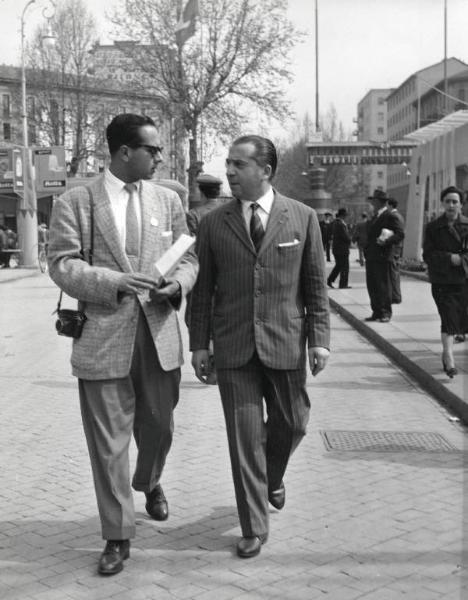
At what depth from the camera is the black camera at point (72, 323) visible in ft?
12.4

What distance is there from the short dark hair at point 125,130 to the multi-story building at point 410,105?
9407 cm

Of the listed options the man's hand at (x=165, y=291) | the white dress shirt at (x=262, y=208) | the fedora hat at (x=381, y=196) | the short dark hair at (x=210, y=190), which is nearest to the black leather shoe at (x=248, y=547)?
the man's hand at (x=165, y=291)

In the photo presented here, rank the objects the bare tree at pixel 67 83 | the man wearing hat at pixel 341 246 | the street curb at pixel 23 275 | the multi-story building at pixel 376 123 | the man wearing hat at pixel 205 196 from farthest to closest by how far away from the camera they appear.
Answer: the multi-story building at pixel 376 123 < the bare tree at pixel 67 83 < the street curb at pixel 23 275 < the man wearing hat at pixel 341 246 < the man wearing hat at pixel 205 196

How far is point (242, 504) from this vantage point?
3.90 m

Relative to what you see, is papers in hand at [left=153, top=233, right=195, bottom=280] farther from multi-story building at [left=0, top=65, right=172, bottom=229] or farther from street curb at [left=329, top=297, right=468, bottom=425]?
multi-story building at [left=0, top=65, right=172, bottom=229]

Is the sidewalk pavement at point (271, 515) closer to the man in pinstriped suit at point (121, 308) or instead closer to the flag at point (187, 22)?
the man in pinstriped suit at point (121, 308)

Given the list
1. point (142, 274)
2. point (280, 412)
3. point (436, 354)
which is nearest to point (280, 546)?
point (280, 412)

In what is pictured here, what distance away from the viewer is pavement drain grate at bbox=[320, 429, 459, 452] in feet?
19.6

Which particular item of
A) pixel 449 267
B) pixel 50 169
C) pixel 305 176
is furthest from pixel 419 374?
pixel 305 176

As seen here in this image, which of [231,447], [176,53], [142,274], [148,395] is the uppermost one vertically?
[176,53]

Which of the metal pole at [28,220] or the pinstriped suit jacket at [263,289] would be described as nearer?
the pinstriped suit jacket at [263,289]

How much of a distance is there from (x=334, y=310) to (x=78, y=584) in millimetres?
13004

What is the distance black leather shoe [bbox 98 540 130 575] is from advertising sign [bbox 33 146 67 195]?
101 ft

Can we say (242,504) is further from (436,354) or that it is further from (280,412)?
(436,354)
